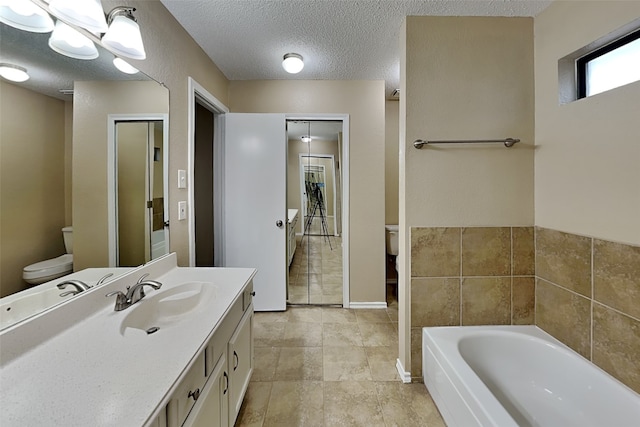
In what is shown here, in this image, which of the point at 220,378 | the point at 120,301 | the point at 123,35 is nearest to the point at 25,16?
the point at 123,35

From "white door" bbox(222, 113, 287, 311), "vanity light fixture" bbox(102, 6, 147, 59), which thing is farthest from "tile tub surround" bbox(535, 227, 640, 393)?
"vanity light fixture" bbox(102, 6, 147, 59)

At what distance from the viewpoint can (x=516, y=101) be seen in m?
1.65

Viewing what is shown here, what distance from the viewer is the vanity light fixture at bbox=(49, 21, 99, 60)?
99 centimetres

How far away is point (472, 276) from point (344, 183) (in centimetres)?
146

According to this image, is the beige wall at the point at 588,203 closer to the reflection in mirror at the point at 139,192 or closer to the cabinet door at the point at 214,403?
the cabinet door at the point at 214,403

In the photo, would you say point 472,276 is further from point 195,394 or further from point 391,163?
point 391,163

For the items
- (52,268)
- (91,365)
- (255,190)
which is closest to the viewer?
(91,365)

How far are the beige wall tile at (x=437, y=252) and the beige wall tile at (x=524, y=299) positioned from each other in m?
0.40

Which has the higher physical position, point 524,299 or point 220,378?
point 524,299

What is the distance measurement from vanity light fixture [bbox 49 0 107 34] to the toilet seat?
3.06 ft

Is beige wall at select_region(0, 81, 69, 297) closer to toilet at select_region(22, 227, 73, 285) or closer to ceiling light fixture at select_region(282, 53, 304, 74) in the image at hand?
toilet at select_region(22, 227, 73, 285)

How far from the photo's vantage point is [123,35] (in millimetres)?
1188

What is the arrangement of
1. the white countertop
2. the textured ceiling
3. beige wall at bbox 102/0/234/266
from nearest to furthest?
the white countertop → beige wall at bbox 102/0/234/266 → the textured ceiling

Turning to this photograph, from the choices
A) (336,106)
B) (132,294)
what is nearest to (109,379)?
(132,294)
